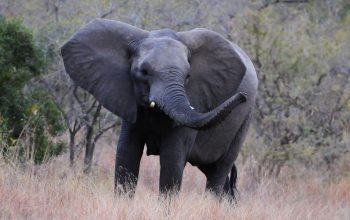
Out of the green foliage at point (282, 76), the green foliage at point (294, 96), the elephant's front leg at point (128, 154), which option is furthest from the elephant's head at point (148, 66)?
the green foliage at point (294, 96)

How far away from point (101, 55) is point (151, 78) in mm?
874

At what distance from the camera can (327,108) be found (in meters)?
14.3

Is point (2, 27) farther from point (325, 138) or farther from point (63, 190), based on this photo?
point (325, 138)

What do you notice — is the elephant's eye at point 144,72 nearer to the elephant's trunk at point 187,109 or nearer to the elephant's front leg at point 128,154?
the elephant's trunk at point 187,109

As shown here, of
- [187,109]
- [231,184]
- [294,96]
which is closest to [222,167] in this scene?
[231,184]

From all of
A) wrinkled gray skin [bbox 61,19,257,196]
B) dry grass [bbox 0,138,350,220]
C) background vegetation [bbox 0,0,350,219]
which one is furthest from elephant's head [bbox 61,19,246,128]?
background vegetation [bbox 0,0,350,219]

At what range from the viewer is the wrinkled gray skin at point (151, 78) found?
8.03m

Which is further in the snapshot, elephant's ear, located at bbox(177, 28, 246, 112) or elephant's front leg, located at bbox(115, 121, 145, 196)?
elephant's ear, located at bbox(177, 28, 246, 112)

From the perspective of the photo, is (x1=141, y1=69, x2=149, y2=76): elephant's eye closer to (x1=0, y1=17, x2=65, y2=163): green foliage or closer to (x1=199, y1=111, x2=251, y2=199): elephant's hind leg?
(x1=199, y1=111, x2=251, y2=199): elephant's hind leg

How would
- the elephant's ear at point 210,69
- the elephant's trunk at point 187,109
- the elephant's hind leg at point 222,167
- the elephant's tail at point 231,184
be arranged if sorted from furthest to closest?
the elephant's tail at point 231,184 < the elephant's hind leg at point 222,167 < the elephant's ear at point 210,69 < the elephant's trunk at point 187,109

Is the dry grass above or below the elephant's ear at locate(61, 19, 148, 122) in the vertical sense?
below

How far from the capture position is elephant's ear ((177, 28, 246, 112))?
341 inches

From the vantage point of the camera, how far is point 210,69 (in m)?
8.85

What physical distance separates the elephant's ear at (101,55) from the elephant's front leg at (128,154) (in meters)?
0.31
